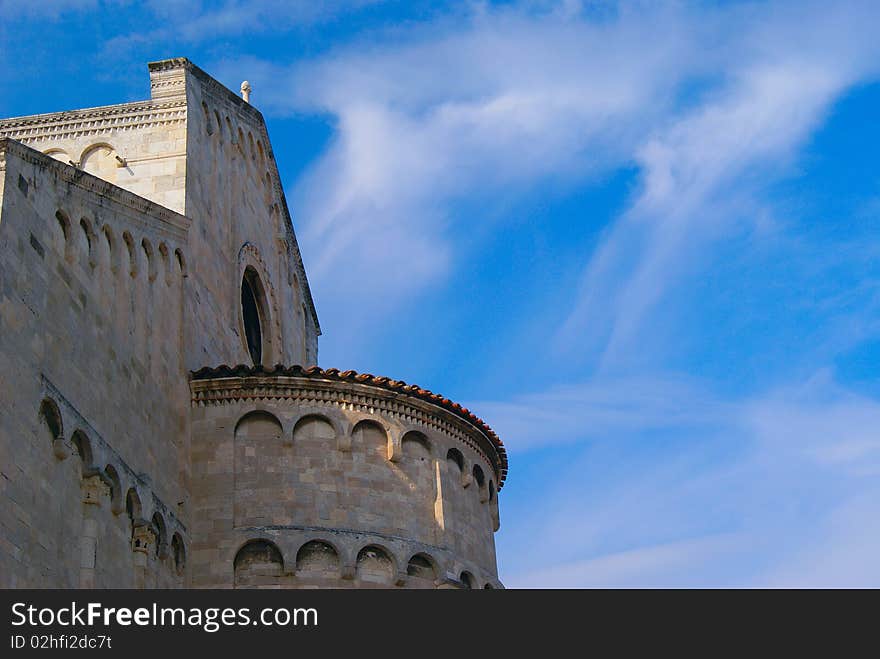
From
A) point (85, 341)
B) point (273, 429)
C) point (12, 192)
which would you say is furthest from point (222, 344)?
point (12, 192)

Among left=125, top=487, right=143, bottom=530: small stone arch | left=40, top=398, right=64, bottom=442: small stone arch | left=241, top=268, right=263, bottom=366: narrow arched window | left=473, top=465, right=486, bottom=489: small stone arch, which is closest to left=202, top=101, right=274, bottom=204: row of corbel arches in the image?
left=241, top=268, right=263, bottom=366: narrow arched window

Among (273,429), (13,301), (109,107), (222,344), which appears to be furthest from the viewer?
(109,107)

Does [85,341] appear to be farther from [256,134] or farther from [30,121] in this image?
[256,134]

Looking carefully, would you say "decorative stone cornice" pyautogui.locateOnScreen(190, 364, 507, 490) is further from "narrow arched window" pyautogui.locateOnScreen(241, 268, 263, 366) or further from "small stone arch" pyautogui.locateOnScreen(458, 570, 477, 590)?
"narrow arched window" pyautogui.locateOnScreen(241, 268, 263, 366)

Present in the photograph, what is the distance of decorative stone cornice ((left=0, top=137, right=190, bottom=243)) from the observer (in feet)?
46.5

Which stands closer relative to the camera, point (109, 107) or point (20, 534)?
point (20, 534)

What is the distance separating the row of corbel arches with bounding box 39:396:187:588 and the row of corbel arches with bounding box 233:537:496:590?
0.95 m

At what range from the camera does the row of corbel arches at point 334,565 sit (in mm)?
18047

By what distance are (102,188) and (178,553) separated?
4.98 meters

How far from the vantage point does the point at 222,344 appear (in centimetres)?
2141

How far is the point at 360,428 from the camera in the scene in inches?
766

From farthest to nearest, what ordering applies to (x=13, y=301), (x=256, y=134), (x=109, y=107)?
(x=256, y=134), (x=109, y=107), (x=13, y=301)

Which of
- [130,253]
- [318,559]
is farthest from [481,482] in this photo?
[130,253]
